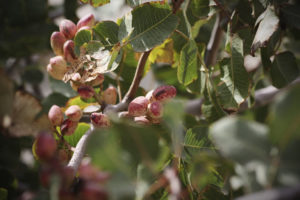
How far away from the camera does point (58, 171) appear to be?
30cm

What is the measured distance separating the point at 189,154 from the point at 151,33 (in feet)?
0.69

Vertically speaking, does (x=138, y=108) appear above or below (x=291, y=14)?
below

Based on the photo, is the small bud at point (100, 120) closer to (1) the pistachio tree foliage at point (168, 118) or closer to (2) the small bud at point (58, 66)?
(1) the pistachio tree foliage at point (168, 118)

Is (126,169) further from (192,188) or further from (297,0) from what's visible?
(297,0)

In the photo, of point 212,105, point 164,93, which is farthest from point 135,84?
point 212,105

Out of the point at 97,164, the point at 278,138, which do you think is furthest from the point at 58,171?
the point at 278,138

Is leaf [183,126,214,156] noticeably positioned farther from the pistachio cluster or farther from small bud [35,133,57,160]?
small bud [35,133,57,160]

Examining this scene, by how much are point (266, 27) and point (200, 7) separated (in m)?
0.18

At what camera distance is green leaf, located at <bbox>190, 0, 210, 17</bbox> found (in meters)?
0.67

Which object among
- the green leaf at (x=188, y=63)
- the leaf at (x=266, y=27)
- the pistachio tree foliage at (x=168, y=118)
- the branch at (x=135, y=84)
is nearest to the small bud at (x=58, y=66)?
the pistachio tree foliage at (x=168, y=118)

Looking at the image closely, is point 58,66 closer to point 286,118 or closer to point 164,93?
point 164,93

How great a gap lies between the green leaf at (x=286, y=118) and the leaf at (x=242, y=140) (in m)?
0.01

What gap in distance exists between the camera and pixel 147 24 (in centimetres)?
55

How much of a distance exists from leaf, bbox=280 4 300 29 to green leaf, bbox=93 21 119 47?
0.29 m
